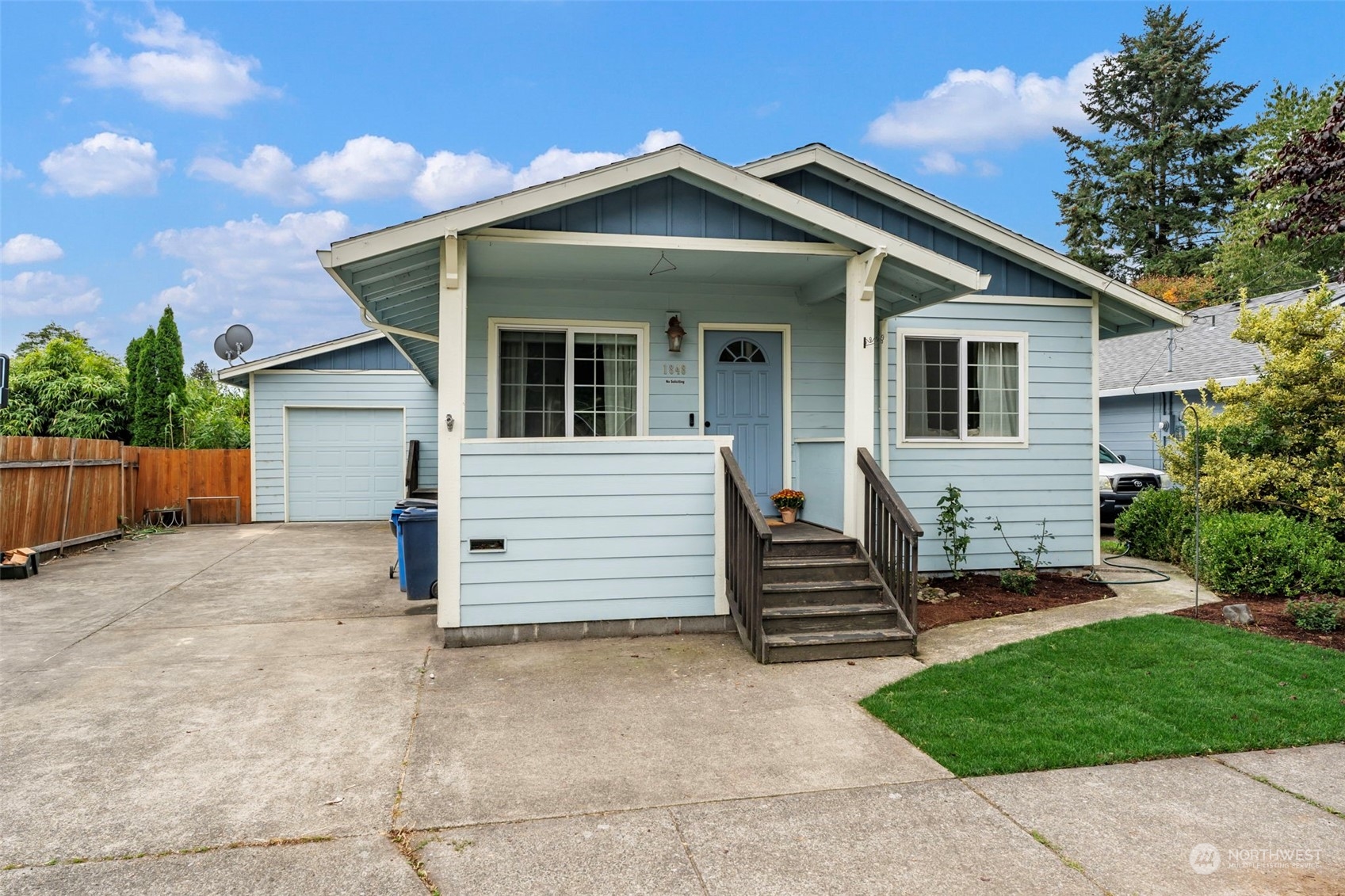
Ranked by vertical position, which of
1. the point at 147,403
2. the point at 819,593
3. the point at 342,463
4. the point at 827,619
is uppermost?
the point at 147,403

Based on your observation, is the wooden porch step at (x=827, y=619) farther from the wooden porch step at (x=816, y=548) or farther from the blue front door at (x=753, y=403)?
the blue front door at (x=753, y=403)

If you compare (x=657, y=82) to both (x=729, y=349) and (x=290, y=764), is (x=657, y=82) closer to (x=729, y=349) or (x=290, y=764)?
(x=729, y=349)

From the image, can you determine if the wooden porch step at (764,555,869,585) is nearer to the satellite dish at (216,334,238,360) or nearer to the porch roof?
the porch roof

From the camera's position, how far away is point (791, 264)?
6098 mm

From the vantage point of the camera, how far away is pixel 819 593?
17.6ft

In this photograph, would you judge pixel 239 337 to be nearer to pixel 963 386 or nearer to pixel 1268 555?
pixel 963 386

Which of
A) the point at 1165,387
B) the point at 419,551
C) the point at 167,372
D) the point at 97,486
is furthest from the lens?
the point at 167,372

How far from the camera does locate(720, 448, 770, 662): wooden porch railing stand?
15.9ft

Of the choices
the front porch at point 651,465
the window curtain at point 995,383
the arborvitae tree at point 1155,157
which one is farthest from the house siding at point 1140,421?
the arborvitae tree at point 1155,157

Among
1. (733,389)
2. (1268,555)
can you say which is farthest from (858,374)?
(1268,555)

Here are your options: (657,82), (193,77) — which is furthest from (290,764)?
(657,82)

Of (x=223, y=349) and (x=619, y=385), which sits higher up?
(x=223, y=349)

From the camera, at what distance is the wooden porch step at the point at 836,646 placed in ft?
16.2

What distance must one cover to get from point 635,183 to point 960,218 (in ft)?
12.8
